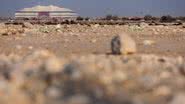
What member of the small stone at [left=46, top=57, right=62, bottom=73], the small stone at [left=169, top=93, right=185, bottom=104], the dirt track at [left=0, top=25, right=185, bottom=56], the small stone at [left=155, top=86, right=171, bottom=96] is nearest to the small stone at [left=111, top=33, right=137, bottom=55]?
the dirt track at [left=0, top=25, right=185, bottom=56]

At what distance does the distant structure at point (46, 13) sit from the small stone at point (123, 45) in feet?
371

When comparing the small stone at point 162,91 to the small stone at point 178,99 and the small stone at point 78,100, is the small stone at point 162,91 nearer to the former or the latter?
the small stone at point 178,99

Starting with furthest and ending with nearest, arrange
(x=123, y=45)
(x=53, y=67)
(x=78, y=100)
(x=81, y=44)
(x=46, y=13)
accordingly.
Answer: (x=46, y=13) < (x=81, y=44) < (x=123, y=45) < (x=53, y=67) < (x=78, y=100)

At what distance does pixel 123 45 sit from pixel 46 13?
122 meters

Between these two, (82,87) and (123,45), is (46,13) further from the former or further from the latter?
(82,87)

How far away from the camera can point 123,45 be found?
29.4ft

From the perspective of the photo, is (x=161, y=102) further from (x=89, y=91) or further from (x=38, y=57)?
(x=38, y=57)

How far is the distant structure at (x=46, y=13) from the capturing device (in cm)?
12594

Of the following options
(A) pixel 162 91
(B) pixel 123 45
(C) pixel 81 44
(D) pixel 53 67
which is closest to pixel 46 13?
(C) pixel 81 44

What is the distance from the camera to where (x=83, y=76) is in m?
3.84

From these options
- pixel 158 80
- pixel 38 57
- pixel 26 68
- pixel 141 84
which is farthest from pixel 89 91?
pixel 38 57

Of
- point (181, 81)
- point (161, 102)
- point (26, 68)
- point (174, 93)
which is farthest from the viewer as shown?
point (26, 68)

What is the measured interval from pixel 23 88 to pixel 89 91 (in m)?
0.53

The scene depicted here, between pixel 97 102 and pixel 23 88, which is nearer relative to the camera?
pixel 97 102
